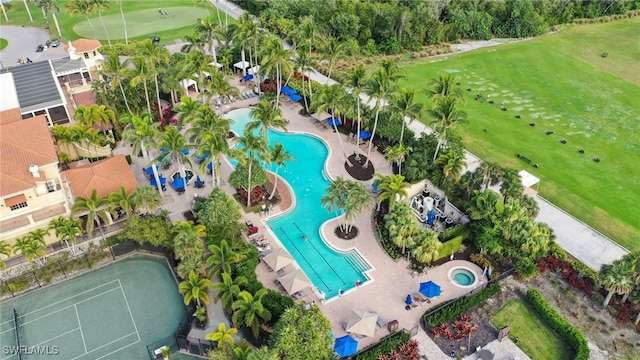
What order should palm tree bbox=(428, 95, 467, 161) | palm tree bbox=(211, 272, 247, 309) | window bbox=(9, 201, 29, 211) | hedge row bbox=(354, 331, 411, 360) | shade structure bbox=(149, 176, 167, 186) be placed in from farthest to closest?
shade structure bbox=(149, 176, 167, 186) → palm tree bbox=(428, 95, 467, 161) → window bbox=(9, 201, 29, 211) → palm tree bbox=(211, 272, 247, 309) → hedge row bbox=(354, 331, 411, 360)

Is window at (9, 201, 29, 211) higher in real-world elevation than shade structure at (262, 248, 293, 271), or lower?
higher

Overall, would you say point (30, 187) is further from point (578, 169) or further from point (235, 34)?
point (578, 169)

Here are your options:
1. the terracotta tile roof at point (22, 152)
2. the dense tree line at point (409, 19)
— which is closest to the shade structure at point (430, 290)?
the terracotta tile roof at point (22, 152)

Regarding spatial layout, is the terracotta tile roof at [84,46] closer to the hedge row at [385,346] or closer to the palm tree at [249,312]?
the palm tree at [249,312]

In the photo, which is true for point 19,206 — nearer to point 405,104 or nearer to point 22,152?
point 22,152

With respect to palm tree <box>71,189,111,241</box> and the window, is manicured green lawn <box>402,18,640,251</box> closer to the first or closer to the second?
palm tree <box>71,189,111,241</box>

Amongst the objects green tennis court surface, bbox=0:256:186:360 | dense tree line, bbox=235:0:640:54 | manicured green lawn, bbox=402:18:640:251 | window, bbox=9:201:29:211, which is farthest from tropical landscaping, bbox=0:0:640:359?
dense tree line, bbox=235:0:640:54
